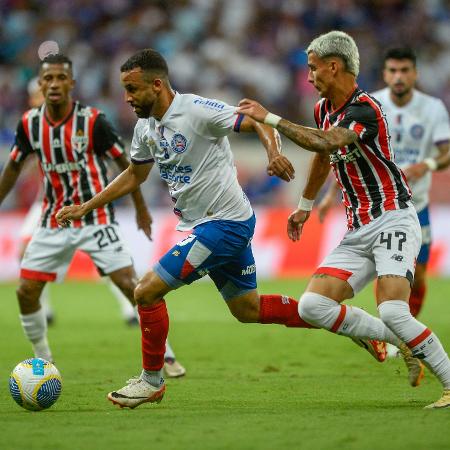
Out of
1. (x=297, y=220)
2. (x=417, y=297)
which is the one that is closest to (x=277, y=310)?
(x=297, y=220)

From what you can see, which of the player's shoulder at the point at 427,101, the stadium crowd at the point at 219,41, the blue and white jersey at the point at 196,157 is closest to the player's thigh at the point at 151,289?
the blue and white jersey at the point at 196,157

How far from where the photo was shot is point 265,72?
69.8ft

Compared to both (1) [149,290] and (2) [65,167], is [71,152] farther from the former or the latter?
(1) [149,290]

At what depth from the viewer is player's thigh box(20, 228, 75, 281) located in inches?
349

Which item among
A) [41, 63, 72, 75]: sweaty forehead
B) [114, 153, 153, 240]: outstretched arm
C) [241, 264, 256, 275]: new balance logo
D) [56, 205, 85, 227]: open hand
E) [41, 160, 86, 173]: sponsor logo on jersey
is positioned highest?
[41, 63, 72, 75]: sweaty forehead

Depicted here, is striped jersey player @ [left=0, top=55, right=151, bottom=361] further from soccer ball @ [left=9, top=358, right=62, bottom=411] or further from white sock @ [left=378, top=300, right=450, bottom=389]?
white sock @ [left=378, top=300, right=450, bottom=389]

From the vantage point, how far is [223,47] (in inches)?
856

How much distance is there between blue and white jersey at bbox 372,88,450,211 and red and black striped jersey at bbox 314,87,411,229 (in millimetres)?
2974

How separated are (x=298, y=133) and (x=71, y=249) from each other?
10.8ft

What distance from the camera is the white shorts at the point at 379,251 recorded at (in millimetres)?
6812

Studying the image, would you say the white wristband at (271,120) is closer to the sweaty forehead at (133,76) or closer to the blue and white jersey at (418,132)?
the sweaty forehead at (133,76)

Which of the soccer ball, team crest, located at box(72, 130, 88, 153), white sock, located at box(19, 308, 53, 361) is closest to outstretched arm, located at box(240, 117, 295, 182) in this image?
the soccer ball

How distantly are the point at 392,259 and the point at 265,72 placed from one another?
14830 millimetres

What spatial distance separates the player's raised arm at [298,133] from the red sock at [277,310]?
1629mm
